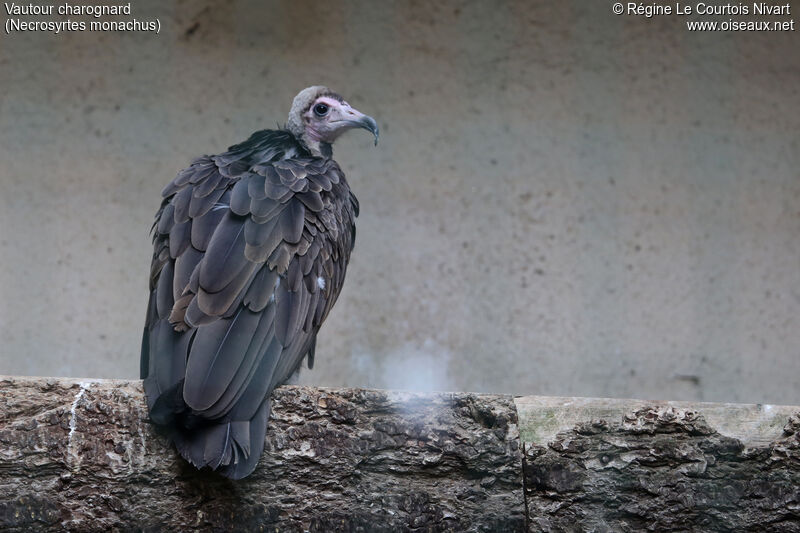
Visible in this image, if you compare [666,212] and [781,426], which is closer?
[781,426]

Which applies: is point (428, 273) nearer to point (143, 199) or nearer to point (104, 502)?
point (143, 199)

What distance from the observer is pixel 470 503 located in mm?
2604

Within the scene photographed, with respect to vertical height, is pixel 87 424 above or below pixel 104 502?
above

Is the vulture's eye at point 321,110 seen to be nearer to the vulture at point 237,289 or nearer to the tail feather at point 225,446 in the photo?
the vulture at point 237,289

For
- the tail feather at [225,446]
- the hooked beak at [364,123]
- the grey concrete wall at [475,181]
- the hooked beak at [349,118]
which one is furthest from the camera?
the grey concrete wall at [475,181]

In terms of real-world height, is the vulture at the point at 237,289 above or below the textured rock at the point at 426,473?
above

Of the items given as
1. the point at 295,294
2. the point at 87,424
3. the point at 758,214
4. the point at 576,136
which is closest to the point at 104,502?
the point at 87,424

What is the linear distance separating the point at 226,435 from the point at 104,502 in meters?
0.35

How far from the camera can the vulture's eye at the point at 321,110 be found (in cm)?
428

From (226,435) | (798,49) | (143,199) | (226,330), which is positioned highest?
(798,49)

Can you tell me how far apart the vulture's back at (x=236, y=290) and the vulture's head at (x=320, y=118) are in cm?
64

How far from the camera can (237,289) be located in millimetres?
2854

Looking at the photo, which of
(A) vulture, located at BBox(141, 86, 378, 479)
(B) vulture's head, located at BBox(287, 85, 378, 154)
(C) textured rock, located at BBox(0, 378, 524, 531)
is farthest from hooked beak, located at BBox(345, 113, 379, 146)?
(C) textured rock, located at BBox(0, 378, 524, 531)

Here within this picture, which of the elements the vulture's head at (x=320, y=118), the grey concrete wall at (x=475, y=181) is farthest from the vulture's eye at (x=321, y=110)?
the grey concrete wall at (x=475, y=181)
